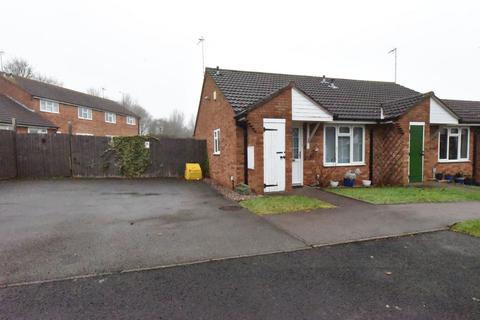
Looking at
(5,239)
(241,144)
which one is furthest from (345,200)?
(5,239)

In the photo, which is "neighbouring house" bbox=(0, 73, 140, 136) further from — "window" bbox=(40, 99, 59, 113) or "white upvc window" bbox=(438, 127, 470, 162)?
"white upvc window" bbox=(438, 127, 470, 162)

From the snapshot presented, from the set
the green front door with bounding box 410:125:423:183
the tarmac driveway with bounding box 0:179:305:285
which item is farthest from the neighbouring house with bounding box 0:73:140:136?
the green front door with bounding box 410:125:423:183

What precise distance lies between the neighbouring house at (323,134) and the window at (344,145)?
1.7 inches

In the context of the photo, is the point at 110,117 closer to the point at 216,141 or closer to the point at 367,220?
the point at 216,141

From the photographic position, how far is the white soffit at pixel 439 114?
10.9 meters

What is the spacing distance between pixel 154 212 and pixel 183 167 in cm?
833

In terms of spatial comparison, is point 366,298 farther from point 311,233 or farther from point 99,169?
point 99,169

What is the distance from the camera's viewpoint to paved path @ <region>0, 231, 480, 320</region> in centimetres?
255

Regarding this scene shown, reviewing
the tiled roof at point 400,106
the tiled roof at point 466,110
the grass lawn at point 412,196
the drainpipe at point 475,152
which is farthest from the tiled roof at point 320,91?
the drainpipe at point 475,152

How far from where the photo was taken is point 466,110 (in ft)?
44.2

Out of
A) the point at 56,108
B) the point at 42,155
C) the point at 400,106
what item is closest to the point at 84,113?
the point at 56,108

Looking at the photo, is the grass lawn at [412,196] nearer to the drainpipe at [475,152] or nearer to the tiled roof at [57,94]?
the drainpipe at [475,152]

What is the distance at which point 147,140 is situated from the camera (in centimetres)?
1443

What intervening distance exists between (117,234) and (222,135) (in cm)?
703
